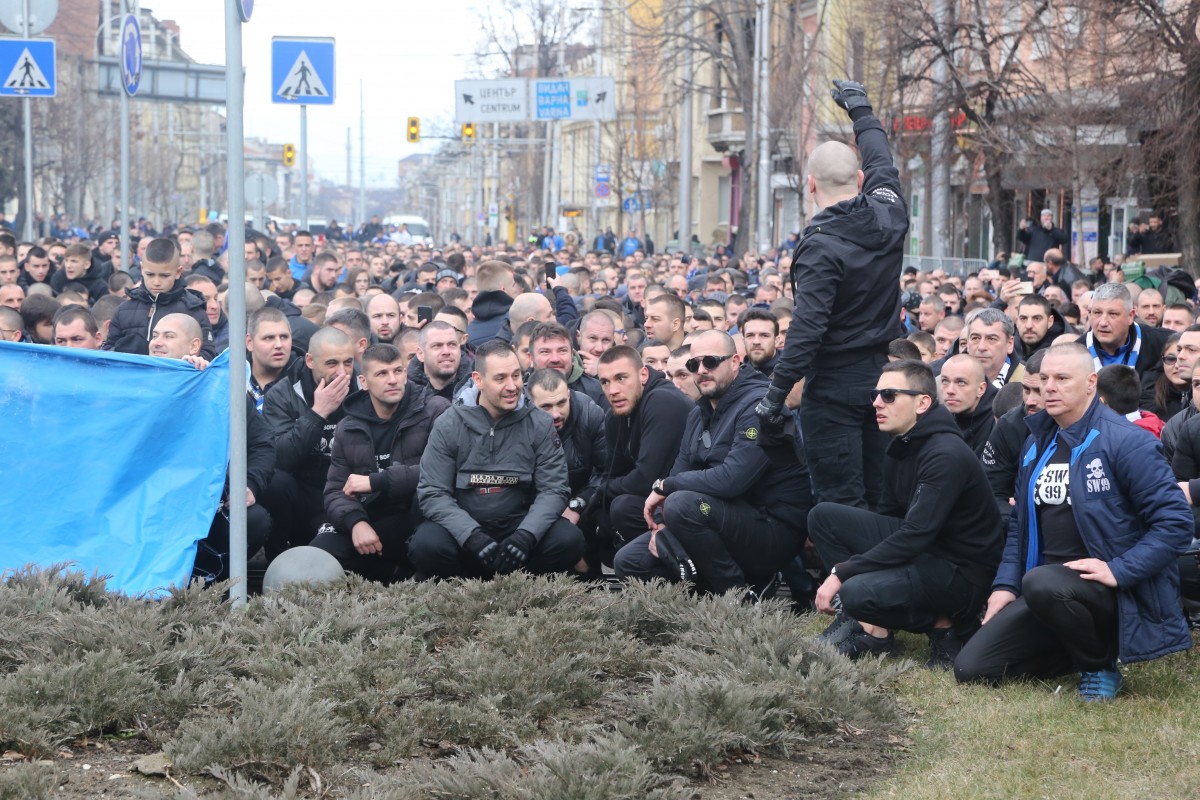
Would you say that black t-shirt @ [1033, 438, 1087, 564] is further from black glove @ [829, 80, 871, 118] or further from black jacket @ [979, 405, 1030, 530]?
black glove @ [829, 80, 871, 118]

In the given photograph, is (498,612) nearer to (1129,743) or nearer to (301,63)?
(1129,743)

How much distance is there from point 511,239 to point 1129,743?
69835 mm

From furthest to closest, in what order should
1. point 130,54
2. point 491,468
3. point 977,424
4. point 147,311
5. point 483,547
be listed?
point 130,54 → point 147,311 → point 977,424 → point 491,468 → point 483,547

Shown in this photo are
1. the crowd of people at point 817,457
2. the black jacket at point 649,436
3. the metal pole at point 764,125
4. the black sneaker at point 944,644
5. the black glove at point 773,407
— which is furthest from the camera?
the metal pole at point 764,125

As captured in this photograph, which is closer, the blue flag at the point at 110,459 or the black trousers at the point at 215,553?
the blue flag at the point at 110,459

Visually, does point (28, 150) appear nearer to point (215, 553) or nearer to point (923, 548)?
Result: point (215, 553)

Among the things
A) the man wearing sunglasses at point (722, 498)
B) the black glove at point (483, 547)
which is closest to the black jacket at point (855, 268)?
the man wearing sunglasses at point (722, 498)

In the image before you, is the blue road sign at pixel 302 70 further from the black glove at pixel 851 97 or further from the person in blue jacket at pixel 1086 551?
the person in blue jacket at pixel 1086 551

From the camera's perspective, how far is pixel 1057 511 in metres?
6.94

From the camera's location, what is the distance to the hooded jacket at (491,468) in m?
8.57

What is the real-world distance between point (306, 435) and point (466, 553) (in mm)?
1382

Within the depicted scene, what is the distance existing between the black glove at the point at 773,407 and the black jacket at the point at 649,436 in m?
1.21

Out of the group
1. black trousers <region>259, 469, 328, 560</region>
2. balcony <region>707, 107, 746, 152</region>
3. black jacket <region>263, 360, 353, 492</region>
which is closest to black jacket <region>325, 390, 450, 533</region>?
black jacket <region>263, 360, 353, 492</region>

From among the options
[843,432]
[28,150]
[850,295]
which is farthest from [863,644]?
[28,150]
